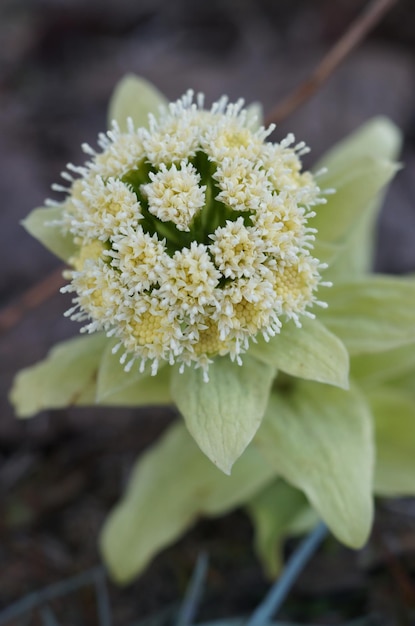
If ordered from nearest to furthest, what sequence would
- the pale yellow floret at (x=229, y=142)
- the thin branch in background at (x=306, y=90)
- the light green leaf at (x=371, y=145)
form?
the pale yellow floret at (x=229, y=142) < the light green leaf at (x=371, y=145) < the thin branch in background at (x=306, y=90)

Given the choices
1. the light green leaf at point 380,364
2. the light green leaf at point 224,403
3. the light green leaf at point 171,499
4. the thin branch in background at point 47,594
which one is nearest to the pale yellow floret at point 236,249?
the light green leaf at point 224,403

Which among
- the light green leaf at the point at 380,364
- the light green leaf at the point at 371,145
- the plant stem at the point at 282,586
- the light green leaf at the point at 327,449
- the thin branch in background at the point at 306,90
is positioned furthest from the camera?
the thin branch in background at the point at 306,90

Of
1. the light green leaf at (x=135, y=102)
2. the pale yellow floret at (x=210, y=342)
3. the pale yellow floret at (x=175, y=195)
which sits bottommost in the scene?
the pale yellow floret at (x=210, y=342)

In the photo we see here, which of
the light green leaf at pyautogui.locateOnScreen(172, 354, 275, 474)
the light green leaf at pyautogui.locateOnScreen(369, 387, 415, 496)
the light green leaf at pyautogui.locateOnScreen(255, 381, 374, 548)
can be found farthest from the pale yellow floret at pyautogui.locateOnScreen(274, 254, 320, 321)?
the light green leaf at pyautogui.locateOnScreen(369, 387, 415, 496)

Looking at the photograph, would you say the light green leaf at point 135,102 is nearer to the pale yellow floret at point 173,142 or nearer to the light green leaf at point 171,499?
the pale yellow floret at point 173,142

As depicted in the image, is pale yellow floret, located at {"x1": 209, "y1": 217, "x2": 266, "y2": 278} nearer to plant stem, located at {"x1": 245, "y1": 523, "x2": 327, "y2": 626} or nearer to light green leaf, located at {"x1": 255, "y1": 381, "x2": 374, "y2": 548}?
light green leaf, located at {"x1": 255, "y1": 381, "x2": 374, "y2": 548}

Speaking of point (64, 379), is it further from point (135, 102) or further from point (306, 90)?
point (306, 90)
